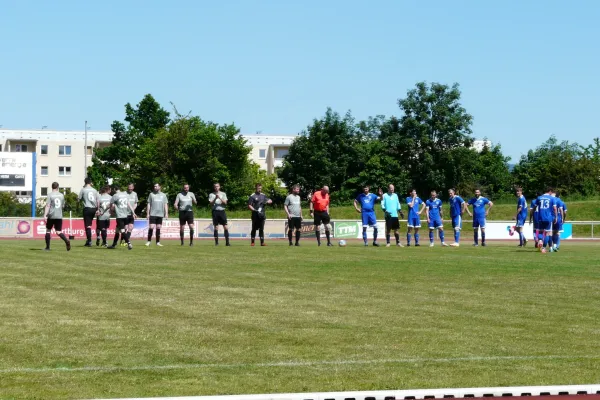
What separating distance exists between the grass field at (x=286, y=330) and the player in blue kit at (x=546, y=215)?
10.5m

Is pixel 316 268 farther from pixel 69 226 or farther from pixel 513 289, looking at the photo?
pixel 69 226

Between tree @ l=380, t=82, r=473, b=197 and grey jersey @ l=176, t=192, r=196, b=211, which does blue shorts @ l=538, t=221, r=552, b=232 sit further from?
tree @ l=380, t=82, r=473, b=197

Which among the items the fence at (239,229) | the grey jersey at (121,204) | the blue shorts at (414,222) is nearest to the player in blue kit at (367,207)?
the blue shorts at (414,222)

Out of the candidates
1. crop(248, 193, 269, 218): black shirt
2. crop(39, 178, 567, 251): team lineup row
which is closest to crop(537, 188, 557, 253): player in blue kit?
crop(39, 178, 567, 251): team lineup row

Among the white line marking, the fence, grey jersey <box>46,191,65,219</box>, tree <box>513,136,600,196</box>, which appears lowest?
the white line marking

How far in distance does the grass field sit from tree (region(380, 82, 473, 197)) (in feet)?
231

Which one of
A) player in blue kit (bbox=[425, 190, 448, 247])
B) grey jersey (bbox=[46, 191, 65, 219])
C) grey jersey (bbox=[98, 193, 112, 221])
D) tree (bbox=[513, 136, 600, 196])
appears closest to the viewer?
grey jersey (bbox=[46, 191, 65, 219])

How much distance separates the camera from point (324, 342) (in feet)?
29.4

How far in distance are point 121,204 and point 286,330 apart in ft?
62.5

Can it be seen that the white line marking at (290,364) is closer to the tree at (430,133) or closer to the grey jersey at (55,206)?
the grey jersey at (55,206)

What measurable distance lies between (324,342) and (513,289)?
607 centimetres

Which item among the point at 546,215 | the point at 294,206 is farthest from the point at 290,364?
the point at 294,206

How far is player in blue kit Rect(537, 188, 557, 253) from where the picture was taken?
92.7ft

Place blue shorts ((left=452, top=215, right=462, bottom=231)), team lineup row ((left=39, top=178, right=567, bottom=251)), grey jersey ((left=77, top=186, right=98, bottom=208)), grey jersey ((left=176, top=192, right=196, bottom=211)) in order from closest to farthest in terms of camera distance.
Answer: team lineup row ((left=39, top=178, right=567, bottom=251)) < grey jersey ((left=77, top=186, right=98, bottom=208)) < grey jersey ((left=176, top=192, right=196, bottom=211)) < blue shorts ((left=452, top=215, right=462, bottom=231))
